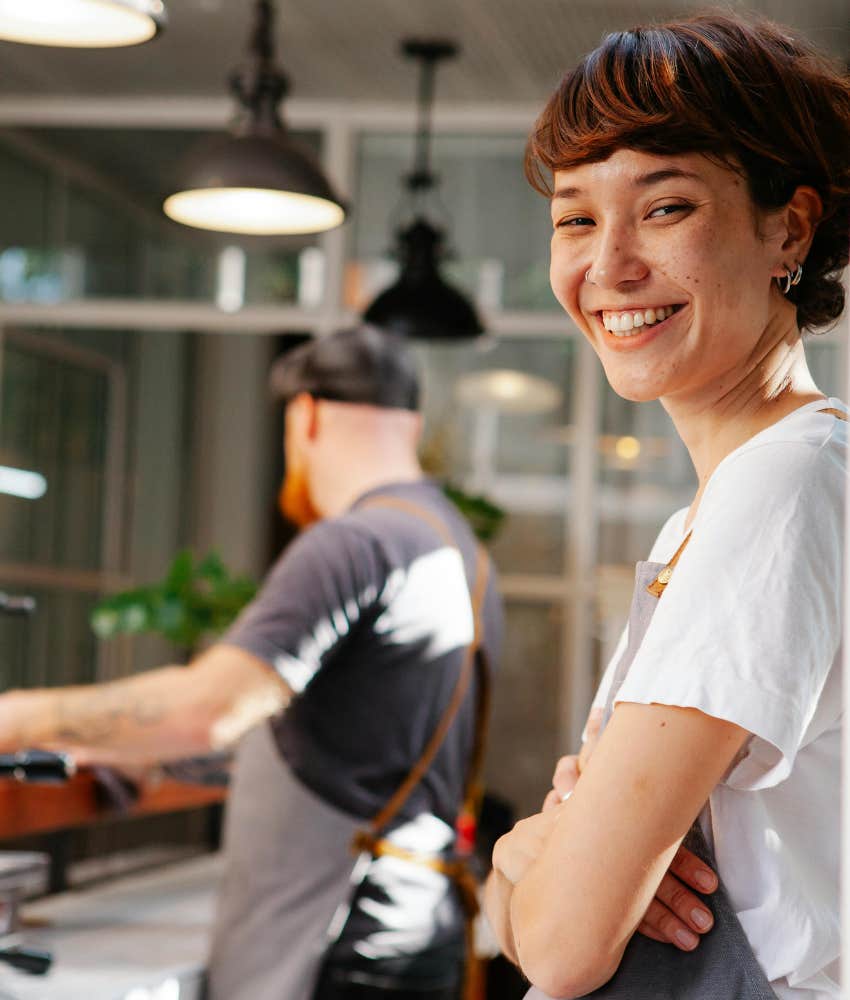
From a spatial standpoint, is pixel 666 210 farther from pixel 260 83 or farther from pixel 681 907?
pixel 260 83

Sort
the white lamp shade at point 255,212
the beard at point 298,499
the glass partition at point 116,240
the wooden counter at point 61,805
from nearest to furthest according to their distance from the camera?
the wooden counter at point 61,805 → the beard at point 298,499 → the white lamp shade at point 255,212 → the glass partition at point 116,240

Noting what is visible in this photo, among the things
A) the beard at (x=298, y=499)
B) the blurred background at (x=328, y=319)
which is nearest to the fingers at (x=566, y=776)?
the beard at (x=298, y=499)

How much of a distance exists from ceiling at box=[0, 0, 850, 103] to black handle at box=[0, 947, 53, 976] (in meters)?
2.79

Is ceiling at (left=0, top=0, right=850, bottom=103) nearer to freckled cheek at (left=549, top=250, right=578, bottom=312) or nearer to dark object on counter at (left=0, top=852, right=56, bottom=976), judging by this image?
dark object on counter at (left=0, top=852, right=56, bottom=976)

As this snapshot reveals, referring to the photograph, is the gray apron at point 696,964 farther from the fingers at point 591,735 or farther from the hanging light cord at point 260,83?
the hanging light cord at point 260,83

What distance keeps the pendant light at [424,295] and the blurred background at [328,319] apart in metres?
0.17

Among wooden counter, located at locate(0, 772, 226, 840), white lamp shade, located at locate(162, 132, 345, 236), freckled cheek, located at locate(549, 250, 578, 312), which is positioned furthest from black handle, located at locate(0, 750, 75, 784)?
freckled cheek, located at locate(549, 250, 578, 312)

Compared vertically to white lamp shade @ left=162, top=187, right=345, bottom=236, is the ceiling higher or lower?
higher

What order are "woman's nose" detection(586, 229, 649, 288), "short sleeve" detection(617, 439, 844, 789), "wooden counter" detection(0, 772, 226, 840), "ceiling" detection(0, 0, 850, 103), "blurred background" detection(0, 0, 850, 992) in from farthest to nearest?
"blurred background" detection(0, 0, 850, 992) → "ceiling" detection(0, 0, 850, 103) → "wooden counter" detection(0, 772, 226, 840) → "woman's nose" detection(586, 229, 649, 288) → "short sleeve" detection(617, 439, 844, 789)

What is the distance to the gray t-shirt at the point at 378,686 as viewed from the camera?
79.4 inches

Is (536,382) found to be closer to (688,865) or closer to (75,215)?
(75,215)

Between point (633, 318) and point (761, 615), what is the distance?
0.67 ft

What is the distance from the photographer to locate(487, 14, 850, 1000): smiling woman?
0.70 metres

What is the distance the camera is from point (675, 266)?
78 cm
